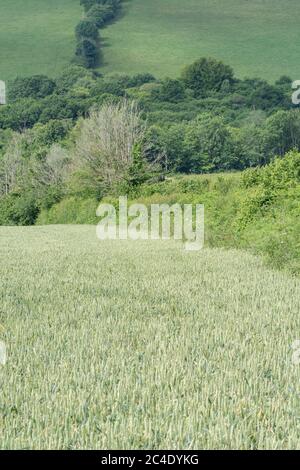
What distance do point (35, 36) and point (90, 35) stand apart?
40.5ft

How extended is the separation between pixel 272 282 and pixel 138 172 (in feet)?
118

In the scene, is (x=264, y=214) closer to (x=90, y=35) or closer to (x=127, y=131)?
(x=127, y=131)

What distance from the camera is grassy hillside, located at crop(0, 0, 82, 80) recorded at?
148875 millimetres

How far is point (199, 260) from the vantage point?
15.3 metres

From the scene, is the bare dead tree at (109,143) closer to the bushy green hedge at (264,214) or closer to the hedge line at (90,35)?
the bushy green hedge at (264,214)

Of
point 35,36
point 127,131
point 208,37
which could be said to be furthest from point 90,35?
point 127,131

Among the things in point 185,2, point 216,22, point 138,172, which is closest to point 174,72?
point 216,22

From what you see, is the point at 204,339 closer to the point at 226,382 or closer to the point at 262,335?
the point at 262,335

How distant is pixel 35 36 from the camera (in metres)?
157

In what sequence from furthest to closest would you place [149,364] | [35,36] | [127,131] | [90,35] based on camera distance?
1. [90,35]
2. [35,36]
3. [127,131]
4. [149,364]

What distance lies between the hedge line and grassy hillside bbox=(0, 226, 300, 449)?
153 meters

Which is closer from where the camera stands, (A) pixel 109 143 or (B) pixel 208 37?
(A) pixel 109 143

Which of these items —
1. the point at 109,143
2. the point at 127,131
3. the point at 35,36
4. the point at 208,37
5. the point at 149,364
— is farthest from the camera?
the point at 35,36

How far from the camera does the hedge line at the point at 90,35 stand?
6260 inches
